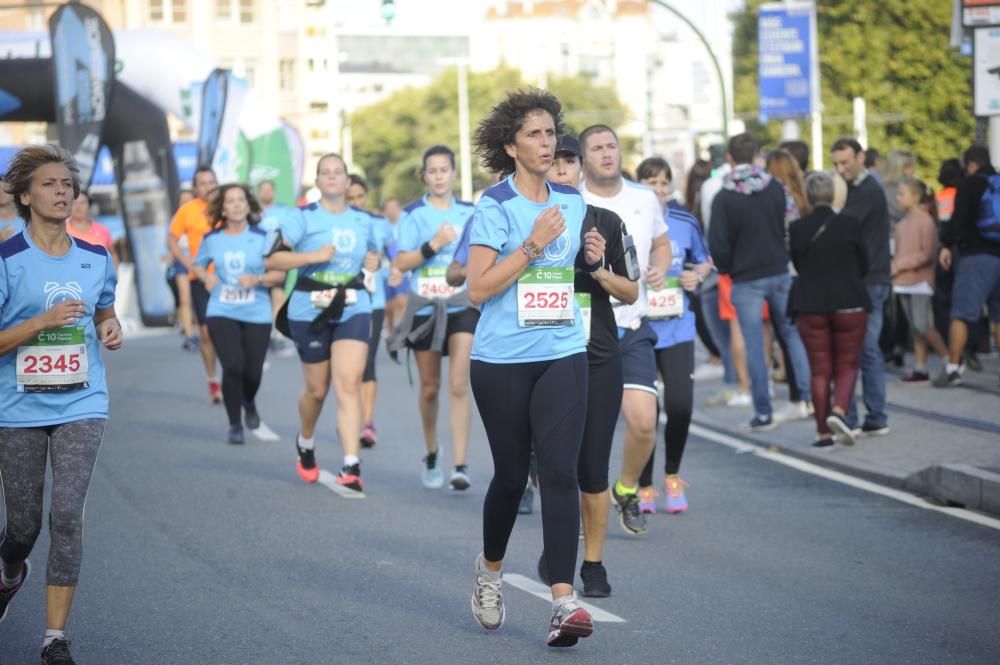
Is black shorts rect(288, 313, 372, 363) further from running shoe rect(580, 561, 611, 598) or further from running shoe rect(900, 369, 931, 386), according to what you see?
running shoe rect(900, 369, 931, 386)

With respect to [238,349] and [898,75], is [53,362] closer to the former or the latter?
[238,349]

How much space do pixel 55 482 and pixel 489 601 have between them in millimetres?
1651

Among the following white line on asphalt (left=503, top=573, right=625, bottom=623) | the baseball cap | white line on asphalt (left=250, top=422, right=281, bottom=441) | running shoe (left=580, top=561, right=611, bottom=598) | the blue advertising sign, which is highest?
the blue advertising sign

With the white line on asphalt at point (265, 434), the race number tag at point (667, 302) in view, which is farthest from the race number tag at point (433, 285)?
the white line on asphalt at point (265, 434)

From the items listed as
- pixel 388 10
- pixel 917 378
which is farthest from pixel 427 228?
pixel 388 10

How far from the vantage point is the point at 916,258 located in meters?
15.3

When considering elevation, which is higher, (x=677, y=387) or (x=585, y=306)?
(x=585, y=306)

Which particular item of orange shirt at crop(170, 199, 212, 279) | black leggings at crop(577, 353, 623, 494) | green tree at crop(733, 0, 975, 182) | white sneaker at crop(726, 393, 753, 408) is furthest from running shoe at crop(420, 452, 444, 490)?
green tree at crop(733, 0, 975, 182)

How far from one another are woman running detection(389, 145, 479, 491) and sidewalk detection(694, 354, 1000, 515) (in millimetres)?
2656

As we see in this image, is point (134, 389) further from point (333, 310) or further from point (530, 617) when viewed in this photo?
point (530, 617)

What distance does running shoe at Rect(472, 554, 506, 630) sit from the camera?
649cm

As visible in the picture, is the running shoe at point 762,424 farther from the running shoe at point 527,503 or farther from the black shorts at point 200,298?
the black shorts at point 200,298

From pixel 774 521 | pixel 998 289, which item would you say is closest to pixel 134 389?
pixel 998 289

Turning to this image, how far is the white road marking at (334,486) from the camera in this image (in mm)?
10586
